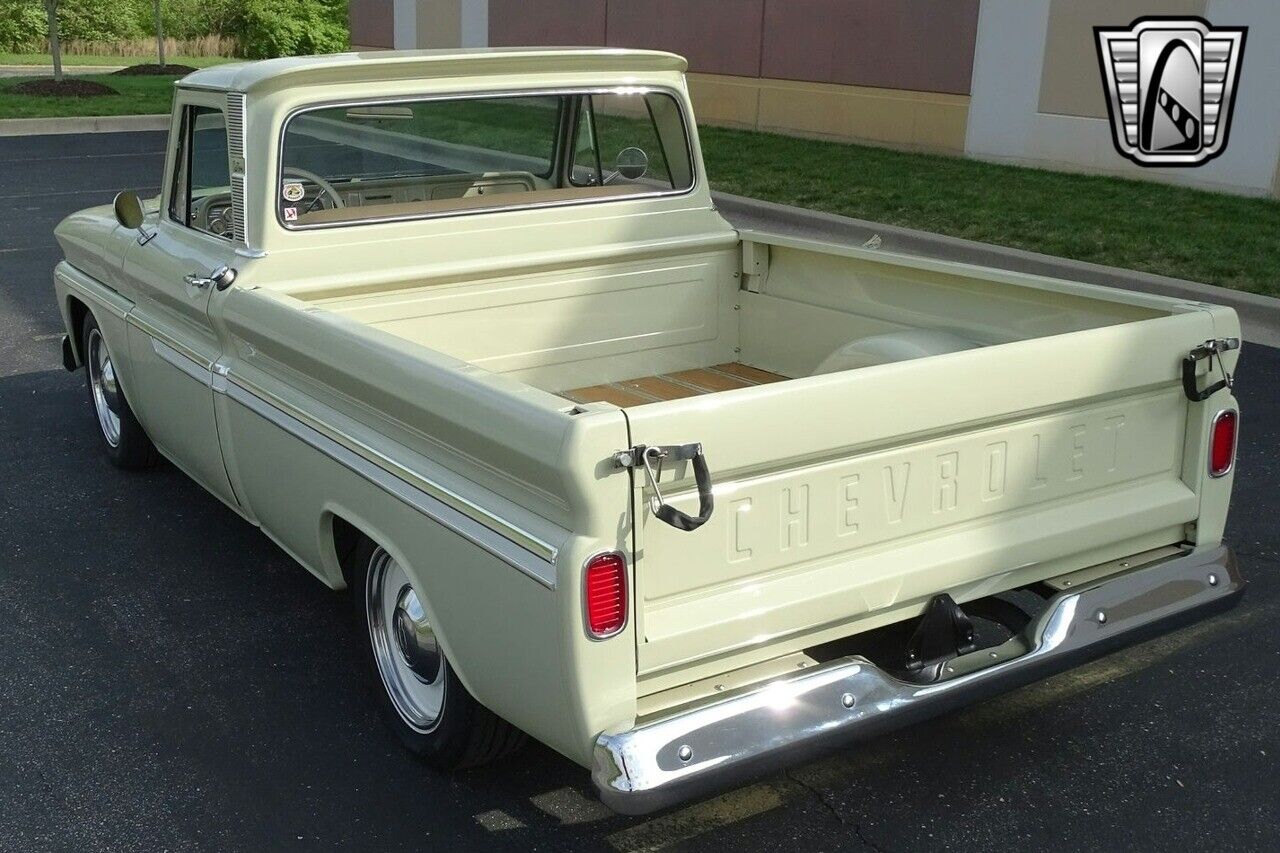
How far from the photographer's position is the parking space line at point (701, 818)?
3.37 meters

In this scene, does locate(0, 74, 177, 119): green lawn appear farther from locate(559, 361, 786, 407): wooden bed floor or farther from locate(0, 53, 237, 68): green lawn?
locate(559, 361, 786, 407): wooden bed floor

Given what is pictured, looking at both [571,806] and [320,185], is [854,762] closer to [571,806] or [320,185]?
[571,806]

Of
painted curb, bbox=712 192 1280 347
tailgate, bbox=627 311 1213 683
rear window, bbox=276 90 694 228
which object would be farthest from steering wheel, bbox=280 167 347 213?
painted curb, bbox=712 192 1280 347

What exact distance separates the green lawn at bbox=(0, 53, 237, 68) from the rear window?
28283 mm

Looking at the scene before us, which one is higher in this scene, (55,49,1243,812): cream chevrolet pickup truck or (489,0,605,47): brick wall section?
(489,0,605,47): brick wall section

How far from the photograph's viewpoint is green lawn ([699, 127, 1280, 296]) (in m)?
9.47

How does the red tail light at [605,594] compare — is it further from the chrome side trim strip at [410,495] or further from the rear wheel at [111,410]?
the rear wheel at [111,410]

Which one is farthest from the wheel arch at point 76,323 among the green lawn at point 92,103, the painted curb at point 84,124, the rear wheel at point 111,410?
the green lawn at point 92,103

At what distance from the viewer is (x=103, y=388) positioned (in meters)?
5.98

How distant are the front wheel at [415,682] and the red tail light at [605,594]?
2.47 feet

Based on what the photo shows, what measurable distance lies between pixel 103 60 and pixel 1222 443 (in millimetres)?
34594

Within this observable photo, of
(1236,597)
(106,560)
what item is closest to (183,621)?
(106,560)

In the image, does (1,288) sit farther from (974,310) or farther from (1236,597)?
(1236,597)

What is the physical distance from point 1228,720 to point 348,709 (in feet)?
8.48
